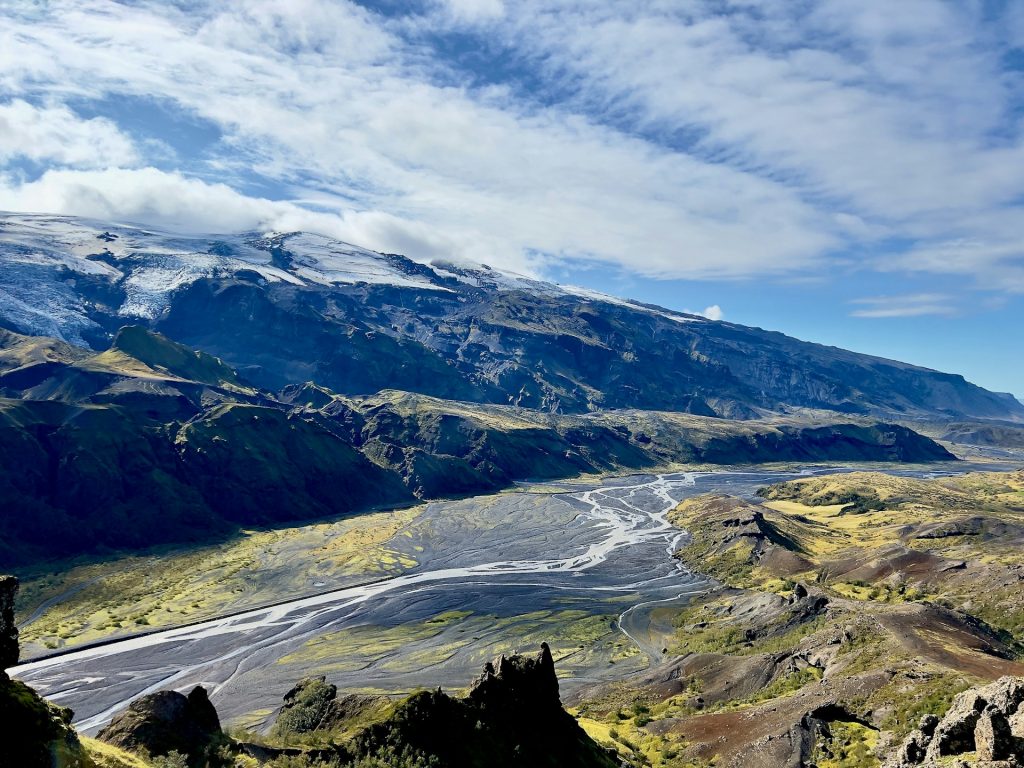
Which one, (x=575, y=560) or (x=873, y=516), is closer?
(x=575, y=560)

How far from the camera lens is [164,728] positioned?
1248 inches

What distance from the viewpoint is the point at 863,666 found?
6312 centimetres

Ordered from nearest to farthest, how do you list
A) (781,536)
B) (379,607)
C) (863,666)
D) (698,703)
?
(863,666)
(698,703)
(379,607)
(781,536)

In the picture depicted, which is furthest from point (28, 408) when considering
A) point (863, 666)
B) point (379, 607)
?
point (863, 666)

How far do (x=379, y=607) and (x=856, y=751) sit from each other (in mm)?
88464

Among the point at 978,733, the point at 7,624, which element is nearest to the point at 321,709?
the point at 7,624

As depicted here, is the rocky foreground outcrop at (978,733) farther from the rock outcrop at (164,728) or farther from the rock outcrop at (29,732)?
the rock outcrop at (164,728)

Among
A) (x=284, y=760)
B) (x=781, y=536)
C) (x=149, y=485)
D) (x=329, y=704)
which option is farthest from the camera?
(x=149, y=485)

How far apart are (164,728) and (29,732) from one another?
13074 millimetres

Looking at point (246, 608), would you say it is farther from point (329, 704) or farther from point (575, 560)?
point (329, 704)

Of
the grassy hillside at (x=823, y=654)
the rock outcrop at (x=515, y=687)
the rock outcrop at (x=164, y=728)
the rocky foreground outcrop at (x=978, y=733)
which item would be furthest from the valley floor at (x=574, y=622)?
the rock outcrop at (x=164, y=728)

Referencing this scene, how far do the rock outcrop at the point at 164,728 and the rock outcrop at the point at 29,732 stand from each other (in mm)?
9044

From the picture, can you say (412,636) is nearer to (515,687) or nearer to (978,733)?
(515,687)

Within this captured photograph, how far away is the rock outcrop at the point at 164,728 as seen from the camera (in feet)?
100
